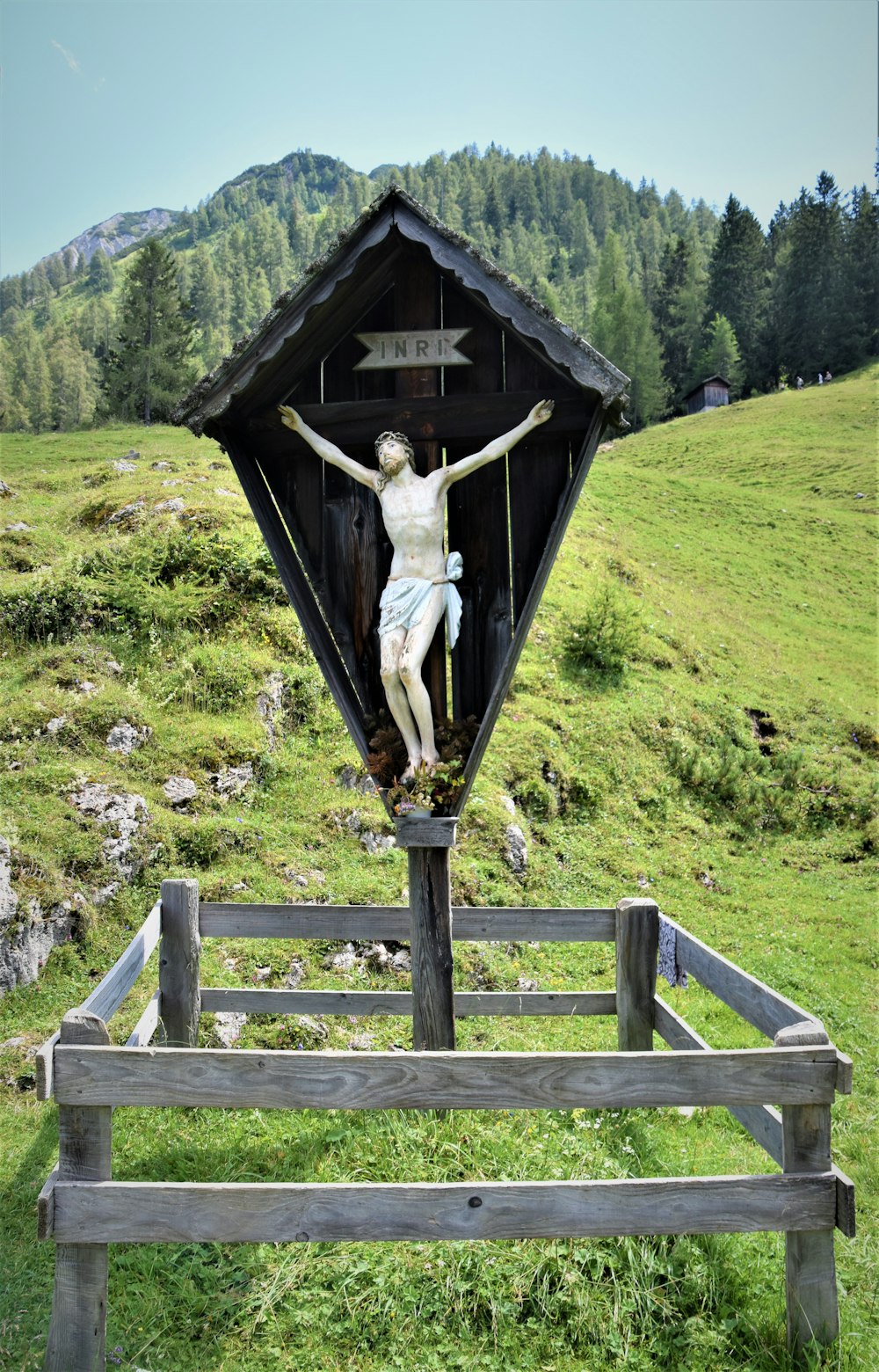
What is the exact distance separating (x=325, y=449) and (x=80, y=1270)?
4.30 meters

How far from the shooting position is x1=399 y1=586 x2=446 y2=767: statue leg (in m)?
5.20

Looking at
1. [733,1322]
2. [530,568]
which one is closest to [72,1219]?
[733,1322]

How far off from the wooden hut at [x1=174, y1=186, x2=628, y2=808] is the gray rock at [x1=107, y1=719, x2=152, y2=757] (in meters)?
5.39

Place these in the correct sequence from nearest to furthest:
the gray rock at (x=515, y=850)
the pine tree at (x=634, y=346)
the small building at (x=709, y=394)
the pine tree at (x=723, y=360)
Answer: the gray rock at (x=515, y=850)
the small building at (x=709, y=394)
the pine tree at (x=634, y=346)
the pine tree at (x=723, y=360)

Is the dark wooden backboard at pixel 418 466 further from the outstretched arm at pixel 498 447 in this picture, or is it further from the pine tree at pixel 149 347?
the pine tree at pixel 149 347

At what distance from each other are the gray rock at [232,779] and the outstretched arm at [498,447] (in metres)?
6.17

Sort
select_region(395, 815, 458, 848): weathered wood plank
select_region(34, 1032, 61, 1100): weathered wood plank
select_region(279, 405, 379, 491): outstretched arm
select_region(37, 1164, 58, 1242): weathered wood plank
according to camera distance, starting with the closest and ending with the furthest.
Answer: select_region(37, 1164, 58, 1242): weathered wood plank < select_region(34, 1032, 61, 1100): weathered wood plank < select_region(395, 815, 458, 848): weathered wood plank < select_region(279, 405, 379, 491): outstretched arm

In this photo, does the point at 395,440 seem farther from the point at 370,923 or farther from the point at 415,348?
the point at 370,923

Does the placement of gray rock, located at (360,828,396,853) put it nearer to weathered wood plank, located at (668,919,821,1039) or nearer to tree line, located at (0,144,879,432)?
weathered wood plank, located at (668,919,821,1039)

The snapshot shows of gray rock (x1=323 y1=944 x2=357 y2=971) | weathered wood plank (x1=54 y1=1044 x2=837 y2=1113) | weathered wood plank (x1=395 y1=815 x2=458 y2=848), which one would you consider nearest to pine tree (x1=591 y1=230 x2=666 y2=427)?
gray rock (x1=323 y1=944 x2=357 y2=971)

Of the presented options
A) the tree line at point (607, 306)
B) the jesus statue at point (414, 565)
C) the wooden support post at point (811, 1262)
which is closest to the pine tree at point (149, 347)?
the tree line at point (607, 306)

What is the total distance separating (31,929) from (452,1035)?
4.42m

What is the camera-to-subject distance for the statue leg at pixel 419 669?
520 centimetres

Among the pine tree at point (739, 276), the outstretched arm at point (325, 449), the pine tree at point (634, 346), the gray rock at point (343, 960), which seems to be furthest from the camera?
the pine tree at point (739, 276)
